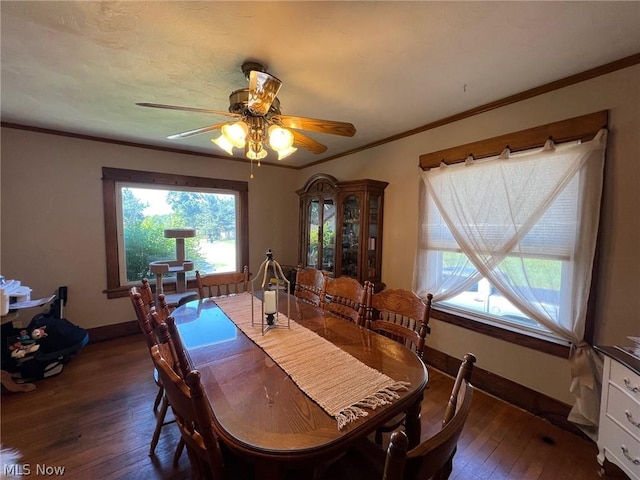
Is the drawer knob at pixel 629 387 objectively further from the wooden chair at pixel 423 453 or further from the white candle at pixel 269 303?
the white candle at pixel 269 303

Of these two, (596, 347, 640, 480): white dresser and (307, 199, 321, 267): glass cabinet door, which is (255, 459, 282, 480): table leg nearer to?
(596, 347, 640, 480): white dresser

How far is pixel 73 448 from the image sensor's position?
1634mm

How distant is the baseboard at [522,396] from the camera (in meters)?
1.84

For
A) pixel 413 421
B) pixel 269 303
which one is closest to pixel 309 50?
pixel 269 303

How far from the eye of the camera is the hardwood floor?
4.99ft

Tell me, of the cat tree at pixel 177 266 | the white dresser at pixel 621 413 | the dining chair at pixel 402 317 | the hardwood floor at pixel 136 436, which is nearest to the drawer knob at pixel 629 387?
the white dresser at pixel 621 413

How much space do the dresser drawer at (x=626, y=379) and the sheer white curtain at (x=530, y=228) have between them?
346mm

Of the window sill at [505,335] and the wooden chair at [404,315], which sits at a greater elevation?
the wooden chair at [404,315]

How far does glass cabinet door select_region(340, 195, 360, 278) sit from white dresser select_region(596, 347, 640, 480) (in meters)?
2.02

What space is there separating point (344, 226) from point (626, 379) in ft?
8.09

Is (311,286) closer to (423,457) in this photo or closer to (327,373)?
(327,373)

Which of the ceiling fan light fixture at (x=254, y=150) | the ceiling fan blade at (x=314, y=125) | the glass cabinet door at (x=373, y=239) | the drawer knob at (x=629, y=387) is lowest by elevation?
the drawer knob at (x=629, y=387)

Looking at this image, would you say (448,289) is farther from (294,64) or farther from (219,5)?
(219,5)

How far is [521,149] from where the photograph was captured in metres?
2.00
